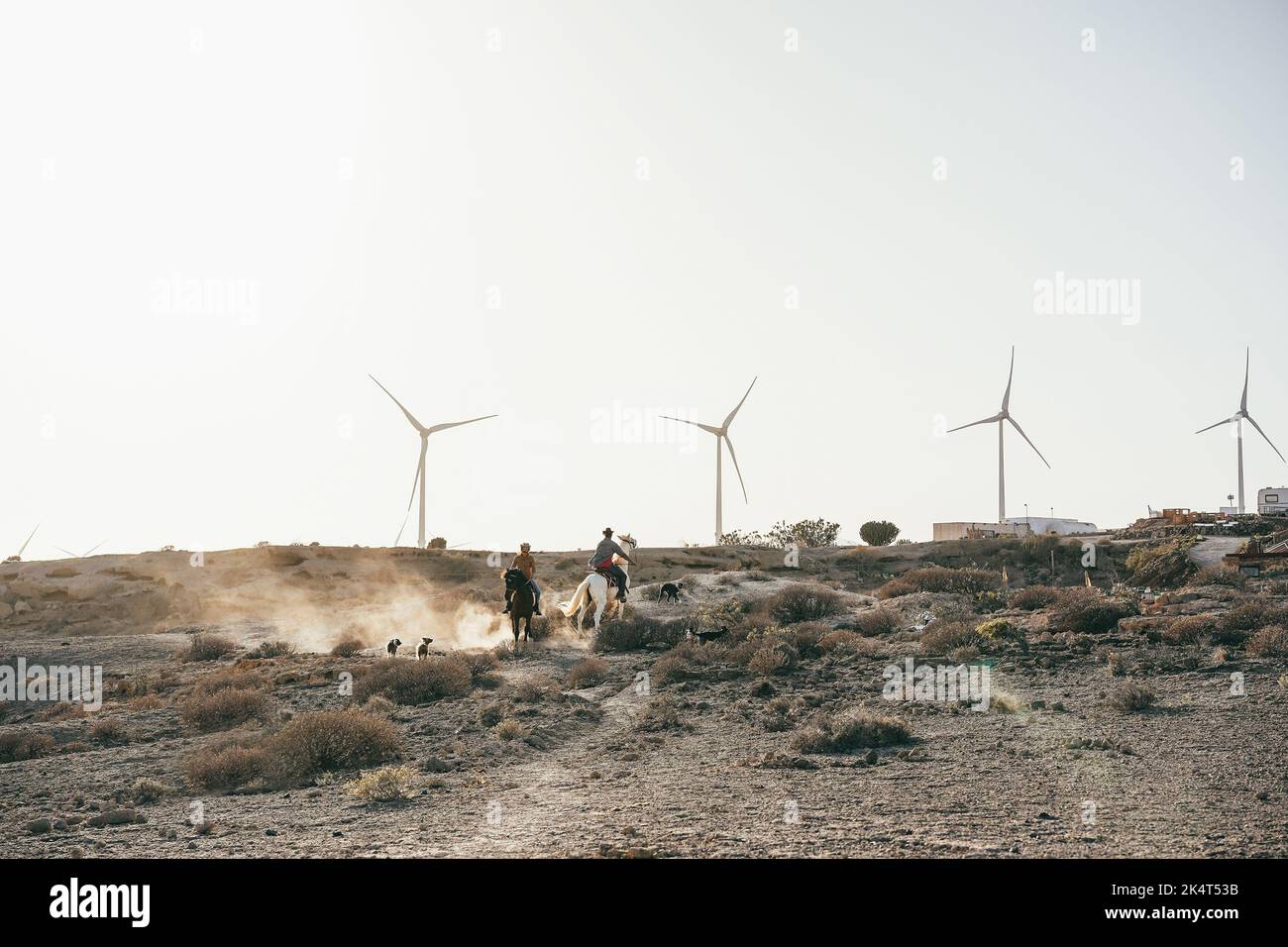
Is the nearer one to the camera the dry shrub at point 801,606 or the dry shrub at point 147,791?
the dry shrub at point 147,791

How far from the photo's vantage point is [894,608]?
34094mm

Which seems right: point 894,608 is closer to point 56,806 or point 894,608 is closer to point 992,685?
point 992,685

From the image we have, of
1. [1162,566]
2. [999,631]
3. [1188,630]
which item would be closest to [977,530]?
[1162,566]

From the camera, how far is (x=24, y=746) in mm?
21172

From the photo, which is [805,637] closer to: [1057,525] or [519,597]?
[519,597]

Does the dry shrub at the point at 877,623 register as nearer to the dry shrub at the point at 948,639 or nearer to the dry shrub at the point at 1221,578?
the dry shrub at the point at 948,639

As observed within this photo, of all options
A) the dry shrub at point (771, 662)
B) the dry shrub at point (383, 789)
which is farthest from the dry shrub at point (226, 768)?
the dry shrub at point (771, 662)

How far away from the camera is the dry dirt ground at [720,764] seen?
12219 millimetres

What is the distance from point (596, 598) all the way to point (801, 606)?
6541 mm

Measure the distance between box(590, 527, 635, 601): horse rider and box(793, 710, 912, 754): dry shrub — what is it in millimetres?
14691

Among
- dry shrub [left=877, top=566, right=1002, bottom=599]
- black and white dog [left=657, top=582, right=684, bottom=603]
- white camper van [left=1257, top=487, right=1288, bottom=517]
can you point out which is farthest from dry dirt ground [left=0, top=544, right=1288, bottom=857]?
white camper van [left=1257, top=487, right=1288, bottom=517]

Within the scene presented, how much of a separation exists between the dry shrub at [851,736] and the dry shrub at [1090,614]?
10.8m
